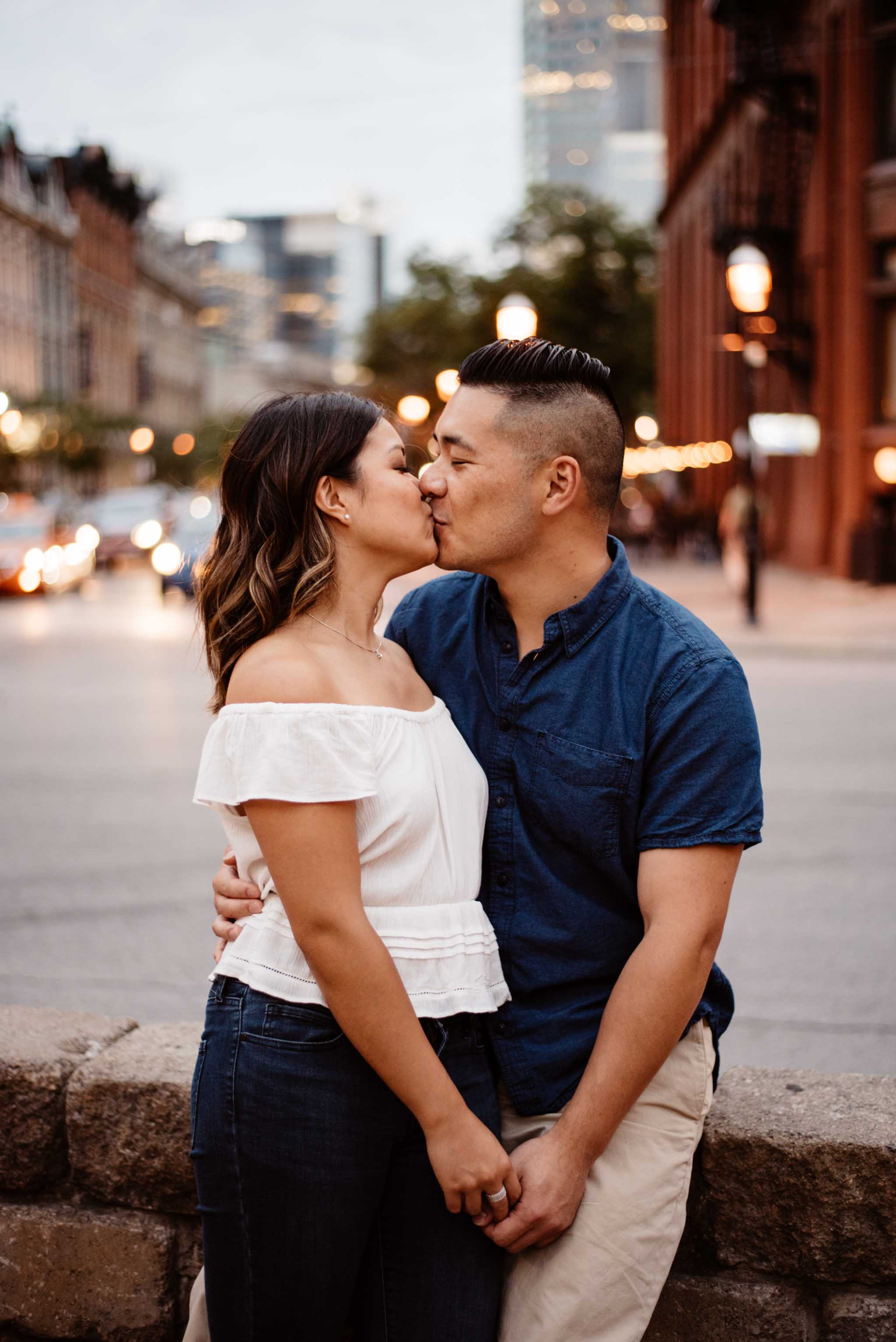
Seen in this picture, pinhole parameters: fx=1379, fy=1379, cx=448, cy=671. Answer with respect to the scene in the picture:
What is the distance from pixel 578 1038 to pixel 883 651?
580 inches

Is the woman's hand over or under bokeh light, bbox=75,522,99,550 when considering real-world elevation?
under

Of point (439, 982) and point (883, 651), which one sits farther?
point (883, 651)

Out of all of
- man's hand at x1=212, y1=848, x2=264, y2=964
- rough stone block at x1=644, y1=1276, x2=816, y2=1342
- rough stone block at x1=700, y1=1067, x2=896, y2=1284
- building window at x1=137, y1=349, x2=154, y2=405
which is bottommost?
rough stone block at x1=644, y1=1276, x2=816, y2=1342

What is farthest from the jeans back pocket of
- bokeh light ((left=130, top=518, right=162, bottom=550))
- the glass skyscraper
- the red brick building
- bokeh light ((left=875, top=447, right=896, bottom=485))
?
bokeh light ((left=130, top=518, right=162, bottom=550))

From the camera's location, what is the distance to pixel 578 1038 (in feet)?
7.65

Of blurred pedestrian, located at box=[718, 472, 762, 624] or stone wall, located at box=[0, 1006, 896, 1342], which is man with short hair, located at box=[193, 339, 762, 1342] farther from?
blurred pedestrian, located at box=[718, 472, 762, 624]

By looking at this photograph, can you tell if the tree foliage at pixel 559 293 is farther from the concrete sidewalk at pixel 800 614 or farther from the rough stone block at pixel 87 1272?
the rough stone block at pixel 87 1272

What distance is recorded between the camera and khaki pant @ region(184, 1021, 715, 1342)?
Result: 87.0 inches

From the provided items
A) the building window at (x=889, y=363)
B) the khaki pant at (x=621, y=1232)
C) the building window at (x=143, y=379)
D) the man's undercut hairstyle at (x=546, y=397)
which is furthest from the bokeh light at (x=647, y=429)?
the khaki pant at (x=621, y=1232)

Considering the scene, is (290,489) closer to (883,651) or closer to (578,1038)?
(578,1038)

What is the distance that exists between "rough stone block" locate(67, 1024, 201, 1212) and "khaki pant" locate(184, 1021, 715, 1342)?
1.33 feet

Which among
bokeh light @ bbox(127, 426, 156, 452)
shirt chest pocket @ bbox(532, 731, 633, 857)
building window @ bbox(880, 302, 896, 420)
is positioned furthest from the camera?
bokeh light @ bbox(127, 426, 156, 452)

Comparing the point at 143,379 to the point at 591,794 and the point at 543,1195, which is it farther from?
the point at 543,1195

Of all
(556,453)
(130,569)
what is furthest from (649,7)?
(556,453)
